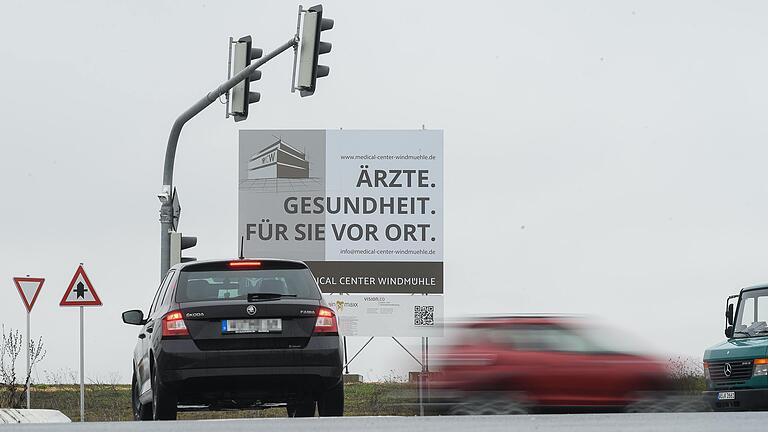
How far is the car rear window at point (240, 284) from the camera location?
14.5 metres

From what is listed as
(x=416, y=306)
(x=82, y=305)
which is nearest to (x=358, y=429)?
(x=82, y=305)

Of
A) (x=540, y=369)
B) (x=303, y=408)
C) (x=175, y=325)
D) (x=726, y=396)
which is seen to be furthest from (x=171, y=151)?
(x=540, y=369)

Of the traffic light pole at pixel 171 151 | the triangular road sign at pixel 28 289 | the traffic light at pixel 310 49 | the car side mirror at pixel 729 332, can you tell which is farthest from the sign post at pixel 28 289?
the car side mirror at pixel 729 332

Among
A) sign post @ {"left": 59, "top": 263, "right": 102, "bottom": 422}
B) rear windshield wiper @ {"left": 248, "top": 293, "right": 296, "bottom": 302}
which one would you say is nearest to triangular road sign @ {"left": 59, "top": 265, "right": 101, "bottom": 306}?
sign post @ {"left": 59, "top": 263, "right": 102, "bottom": 422}

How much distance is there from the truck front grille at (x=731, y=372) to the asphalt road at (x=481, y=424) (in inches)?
453

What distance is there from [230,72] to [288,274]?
10064 mm

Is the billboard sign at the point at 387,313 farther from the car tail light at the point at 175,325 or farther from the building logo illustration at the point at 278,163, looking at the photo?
the car tail light at the point at 175,325

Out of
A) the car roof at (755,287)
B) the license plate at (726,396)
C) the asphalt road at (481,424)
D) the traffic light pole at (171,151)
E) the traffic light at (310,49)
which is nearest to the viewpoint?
the asphalt road at (481,424)

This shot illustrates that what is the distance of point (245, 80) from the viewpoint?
23.2 metres

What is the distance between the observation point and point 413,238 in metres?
38.3

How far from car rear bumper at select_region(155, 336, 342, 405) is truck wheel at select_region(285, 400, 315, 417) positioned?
27.2 inches

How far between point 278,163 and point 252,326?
978 inches

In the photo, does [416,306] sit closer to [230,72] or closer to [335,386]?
[230,72]

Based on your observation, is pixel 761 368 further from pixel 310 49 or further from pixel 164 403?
pixel 164 403
